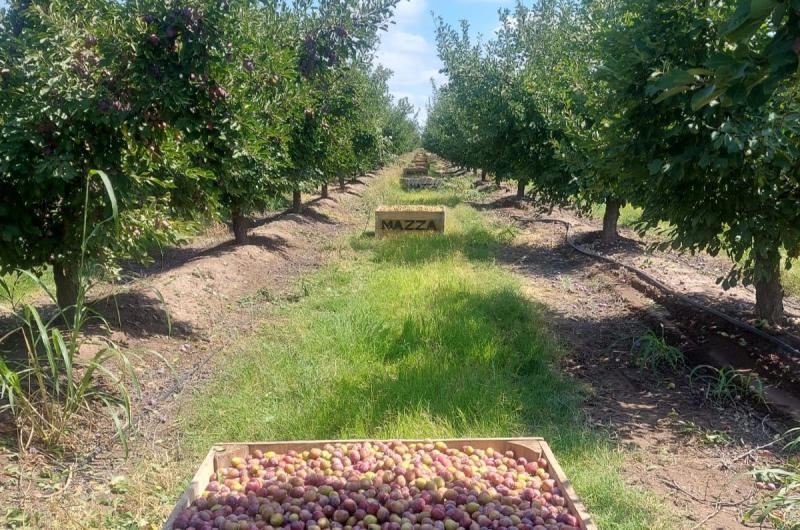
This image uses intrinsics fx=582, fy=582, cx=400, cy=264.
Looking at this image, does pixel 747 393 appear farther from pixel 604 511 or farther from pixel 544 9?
pixel 544 9

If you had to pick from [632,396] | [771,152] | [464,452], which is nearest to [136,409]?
[464,452]

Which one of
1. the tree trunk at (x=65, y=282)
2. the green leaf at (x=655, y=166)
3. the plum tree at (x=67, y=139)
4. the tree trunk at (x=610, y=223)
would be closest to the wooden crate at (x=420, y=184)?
the tree trunk at (x=610, y=223)

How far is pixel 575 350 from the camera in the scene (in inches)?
227

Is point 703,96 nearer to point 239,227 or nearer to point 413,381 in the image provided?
point 413,381

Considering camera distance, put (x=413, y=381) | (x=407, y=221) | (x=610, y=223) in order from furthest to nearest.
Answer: (x=407, y=221) < (x=610, y=223) < (x=413, y=381)

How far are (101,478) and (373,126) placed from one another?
19.5 m

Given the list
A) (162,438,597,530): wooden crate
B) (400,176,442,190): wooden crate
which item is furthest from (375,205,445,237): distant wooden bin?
(400,176,442,190): wooden crate

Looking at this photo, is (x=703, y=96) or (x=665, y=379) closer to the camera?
(x=703, y=96)

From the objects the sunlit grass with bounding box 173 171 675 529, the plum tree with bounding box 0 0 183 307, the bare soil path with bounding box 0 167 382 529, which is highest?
the plum tree with bounding box 0 0 183 307

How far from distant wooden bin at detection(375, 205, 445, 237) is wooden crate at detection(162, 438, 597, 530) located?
9443mm

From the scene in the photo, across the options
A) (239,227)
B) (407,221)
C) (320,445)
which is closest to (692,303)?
(320,445)

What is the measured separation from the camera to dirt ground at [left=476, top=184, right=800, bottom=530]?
3436 mm

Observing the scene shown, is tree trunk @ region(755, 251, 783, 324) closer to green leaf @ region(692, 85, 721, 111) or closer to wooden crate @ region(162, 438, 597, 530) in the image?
wooden crate @ region(162, 438, 597, 530)

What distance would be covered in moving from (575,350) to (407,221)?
276 inches
